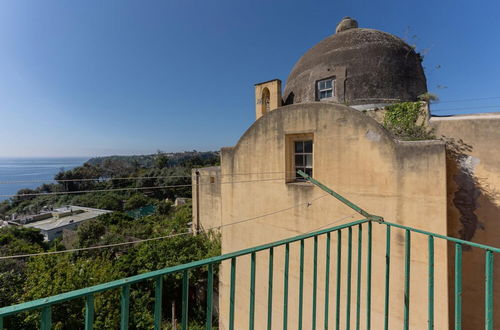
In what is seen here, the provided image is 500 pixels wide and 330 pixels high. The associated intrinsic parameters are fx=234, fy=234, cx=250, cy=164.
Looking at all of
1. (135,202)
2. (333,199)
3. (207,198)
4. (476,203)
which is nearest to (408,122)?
(476,203)

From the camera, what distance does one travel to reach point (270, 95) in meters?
10.7

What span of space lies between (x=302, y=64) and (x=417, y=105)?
602cm

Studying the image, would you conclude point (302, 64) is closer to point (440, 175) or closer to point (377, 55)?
point (377, 55)

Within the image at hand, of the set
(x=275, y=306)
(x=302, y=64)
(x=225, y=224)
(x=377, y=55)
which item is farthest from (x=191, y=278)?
(x=377, y=55)

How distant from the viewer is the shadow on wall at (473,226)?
4367 mm

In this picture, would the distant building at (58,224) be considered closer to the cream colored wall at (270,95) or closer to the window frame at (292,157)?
the cream colored wall at (270,95)

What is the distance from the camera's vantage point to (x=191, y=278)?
1026cm

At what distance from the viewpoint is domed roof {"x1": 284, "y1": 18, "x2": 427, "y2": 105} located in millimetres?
8562

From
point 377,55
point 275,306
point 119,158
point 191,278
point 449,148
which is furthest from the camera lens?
point 119,158

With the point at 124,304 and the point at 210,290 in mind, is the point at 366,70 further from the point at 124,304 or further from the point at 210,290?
the point at 124,304

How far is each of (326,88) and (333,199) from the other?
571 cm

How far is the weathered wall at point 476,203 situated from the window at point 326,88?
4904 mm

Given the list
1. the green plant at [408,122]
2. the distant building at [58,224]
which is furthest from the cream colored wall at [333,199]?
the distant building at [58,224]

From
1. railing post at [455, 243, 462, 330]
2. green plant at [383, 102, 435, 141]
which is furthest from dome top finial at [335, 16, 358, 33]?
railing post at [455, 243, 462, 330]
